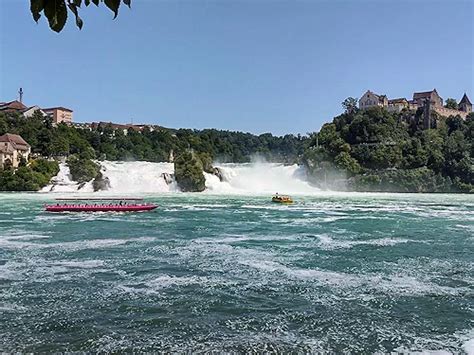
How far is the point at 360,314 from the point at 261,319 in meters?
1.78

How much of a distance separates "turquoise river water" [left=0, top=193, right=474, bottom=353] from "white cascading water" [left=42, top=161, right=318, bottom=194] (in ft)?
96.0

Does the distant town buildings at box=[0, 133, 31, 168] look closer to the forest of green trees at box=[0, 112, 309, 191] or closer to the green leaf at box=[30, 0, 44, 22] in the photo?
the forest of green trees at box=[0, 112, 309, 191]

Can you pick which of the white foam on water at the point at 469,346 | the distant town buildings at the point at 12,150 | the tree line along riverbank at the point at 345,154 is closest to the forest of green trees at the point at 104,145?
the tree line along riverbank at the point at 345,154

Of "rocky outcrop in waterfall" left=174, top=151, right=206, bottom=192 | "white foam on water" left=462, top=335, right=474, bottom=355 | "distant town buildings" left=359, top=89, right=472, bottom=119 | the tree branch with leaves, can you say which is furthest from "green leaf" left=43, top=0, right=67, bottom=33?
"distant town buildings" left=359, top=89, right=472, bottom=119

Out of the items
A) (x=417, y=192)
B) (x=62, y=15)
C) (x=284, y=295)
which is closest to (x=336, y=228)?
(x=284, y=295)

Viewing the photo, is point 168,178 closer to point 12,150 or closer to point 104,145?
point 12,150

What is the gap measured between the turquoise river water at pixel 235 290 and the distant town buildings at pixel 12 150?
33.0 metres

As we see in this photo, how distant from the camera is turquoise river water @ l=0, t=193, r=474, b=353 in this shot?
24.9 feet

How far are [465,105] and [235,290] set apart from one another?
92347 millimetres

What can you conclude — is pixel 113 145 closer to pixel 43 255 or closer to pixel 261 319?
pixel 43 255

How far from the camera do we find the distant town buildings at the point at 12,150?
4951cm

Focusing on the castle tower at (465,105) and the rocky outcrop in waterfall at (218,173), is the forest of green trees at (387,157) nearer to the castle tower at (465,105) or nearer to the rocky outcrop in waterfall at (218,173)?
the rocky outcrop in waterfall at (218,173)

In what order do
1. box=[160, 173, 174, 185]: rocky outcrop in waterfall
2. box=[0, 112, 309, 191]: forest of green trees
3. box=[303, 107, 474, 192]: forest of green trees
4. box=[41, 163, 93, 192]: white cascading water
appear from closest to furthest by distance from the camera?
box=[41, 163, 93, 192]: white cascading water, box=[0, 112, 309, 191]: forest of green trees, box=[160, 173, 174, 185]: rocky outcrop in waterfall, box=[303, 107, 474, 192]: forest of green trees

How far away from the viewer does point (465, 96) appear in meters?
92.2
